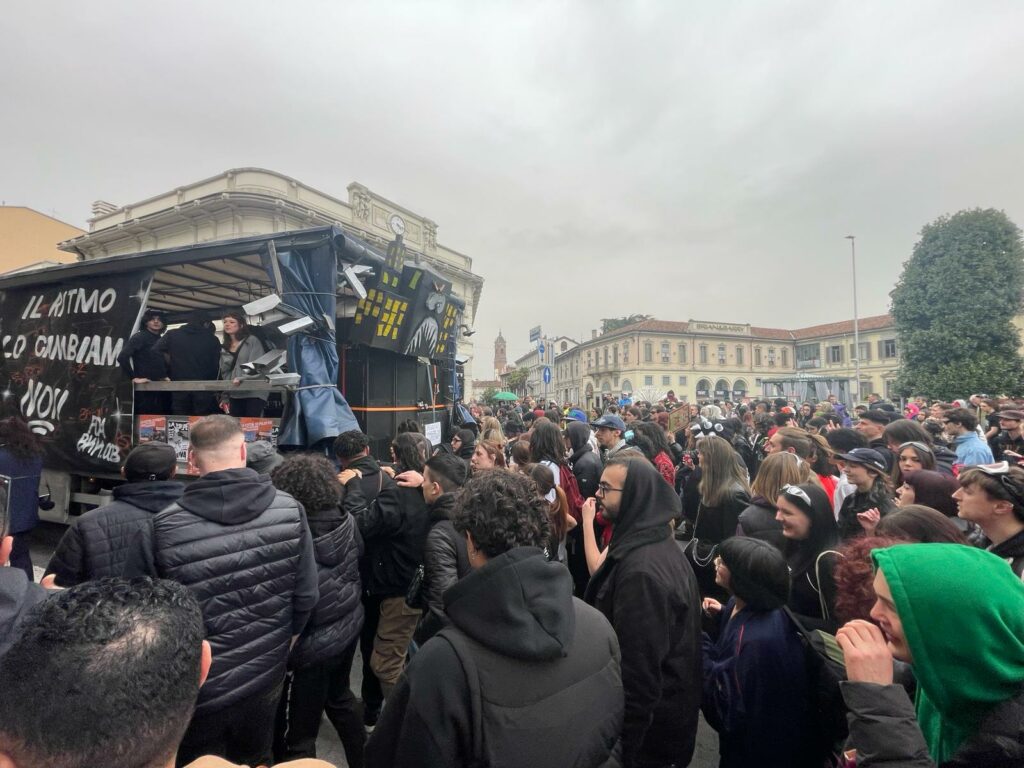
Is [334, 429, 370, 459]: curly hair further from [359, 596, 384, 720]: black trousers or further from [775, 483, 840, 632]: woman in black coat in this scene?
[775, 483, 840, 632]: woman in black coat

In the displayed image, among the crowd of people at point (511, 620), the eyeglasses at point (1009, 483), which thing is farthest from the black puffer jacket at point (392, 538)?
the eyeglasses at point (1009, 483)

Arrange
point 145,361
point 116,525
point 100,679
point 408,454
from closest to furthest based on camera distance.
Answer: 1. point 100,679
2. point 116,525
3. point 408,454
4. point 145,361

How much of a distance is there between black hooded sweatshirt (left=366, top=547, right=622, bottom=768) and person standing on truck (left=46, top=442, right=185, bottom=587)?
5.78ft

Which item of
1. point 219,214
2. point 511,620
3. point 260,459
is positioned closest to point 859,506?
point 511,620

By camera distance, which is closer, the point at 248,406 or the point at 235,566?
the point at 235,566

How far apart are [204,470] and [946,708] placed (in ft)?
9.73

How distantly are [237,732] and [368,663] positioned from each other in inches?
51.6

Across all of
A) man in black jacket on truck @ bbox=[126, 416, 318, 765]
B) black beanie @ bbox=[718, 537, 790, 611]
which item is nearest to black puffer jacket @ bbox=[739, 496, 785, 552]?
black beanie @ bbox=[718, 537, 790, 611]

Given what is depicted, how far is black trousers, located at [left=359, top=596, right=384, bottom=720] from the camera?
3.26 m

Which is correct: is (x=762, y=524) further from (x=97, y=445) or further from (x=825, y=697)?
(x=97, y=445)

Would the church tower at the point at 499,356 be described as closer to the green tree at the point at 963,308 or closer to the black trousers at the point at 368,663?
the green tree at the point at 963,308

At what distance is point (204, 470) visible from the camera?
230cm

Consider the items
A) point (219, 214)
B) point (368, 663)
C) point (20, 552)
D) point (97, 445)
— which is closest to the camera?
point (368, 663)

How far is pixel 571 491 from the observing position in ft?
15.0
